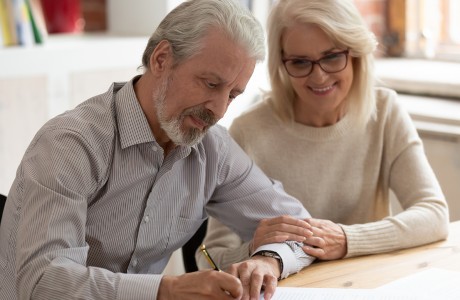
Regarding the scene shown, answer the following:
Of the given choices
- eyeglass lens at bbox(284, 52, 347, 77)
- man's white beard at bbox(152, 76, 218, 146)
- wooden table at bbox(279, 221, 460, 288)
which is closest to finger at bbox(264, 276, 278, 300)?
wooden table at bbox(279, 221, 460, 288)

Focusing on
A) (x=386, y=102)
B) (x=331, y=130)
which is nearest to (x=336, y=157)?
(x=331, y=130)

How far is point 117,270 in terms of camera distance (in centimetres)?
191

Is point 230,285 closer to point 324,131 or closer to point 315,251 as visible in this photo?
point 315,251

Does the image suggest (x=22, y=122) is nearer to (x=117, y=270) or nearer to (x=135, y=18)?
(x=135, y=18)

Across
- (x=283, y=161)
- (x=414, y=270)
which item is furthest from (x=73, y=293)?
(x=283, y=161)

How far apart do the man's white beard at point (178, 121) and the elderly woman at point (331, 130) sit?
52 cm

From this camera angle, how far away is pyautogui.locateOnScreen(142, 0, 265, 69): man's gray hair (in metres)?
1.78

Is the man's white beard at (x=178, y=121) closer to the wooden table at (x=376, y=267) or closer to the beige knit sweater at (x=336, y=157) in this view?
the wooden table at (x=376, y=267)

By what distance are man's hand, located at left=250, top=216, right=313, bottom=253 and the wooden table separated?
0.09 meters

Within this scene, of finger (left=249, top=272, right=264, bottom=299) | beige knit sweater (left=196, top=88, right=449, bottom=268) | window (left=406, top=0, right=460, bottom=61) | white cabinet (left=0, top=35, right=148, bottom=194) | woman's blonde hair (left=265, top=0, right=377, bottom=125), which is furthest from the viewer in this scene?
window (left=406, top=0, right=460, bottom=61)

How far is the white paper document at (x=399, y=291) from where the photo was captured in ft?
5.84

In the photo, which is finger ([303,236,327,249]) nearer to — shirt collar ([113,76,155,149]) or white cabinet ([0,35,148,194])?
shirt collar ([113,76,155,149])

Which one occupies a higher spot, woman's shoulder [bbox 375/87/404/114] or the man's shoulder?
the man's shoulder

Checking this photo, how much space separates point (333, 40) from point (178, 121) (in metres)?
0.71
